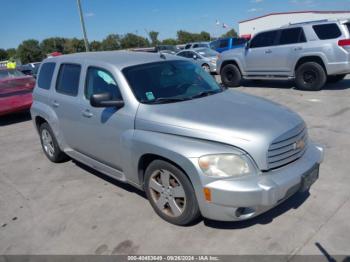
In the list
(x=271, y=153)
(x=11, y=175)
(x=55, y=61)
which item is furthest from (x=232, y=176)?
(x=11, y=175)

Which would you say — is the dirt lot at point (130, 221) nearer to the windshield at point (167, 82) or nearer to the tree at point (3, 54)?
the windshield at point (167, 82)

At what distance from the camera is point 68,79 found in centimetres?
458

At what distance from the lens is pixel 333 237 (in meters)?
2.99

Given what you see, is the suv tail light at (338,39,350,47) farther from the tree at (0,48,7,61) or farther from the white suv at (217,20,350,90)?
the tree at (0,48,7,61)

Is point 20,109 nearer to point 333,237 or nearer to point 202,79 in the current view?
point 202,79

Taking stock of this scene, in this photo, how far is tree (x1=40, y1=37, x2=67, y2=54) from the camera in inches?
3416

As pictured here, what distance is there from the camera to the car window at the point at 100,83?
375cm

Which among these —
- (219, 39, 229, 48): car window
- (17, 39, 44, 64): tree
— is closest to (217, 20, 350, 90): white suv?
(219, 39, 229, 48): car window

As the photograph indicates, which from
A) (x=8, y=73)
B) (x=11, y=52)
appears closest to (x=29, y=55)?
(x=11, y=52)

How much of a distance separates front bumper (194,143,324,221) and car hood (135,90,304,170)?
0.56ft

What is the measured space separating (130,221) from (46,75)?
9.83 feet

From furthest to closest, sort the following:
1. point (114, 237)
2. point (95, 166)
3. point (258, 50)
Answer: point (258, 50)
point (95, 166)
point (114, 237)

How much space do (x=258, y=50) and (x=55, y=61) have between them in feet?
24.4

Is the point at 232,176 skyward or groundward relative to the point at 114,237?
skyward
